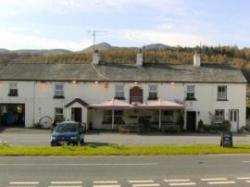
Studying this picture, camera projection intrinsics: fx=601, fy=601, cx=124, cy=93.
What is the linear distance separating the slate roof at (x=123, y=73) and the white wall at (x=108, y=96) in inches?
24.4

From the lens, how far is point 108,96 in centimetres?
5997

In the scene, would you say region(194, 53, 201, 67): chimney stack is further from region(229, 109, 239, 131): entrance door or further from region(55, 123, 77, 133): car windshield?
region(55, 123, 77, 133): car windshield

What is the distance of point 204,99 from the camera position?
60.1 m

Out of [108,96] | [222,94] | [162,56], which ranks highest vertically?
[162,56]

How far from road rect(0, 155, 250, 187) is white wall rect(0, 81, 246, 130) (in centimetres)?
3278

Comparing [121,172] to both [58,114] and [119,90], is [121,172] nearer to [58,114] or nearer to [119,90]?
[119,90]

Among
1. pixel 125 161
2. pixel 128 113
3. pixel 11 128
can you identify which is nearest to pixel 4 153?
pixel 125 161

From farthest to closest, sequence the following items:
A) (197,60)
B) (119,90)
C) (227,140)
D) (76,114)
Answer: (197,60), (119,90), (76,114), (227,140)

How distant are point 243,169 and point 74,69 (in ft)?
138

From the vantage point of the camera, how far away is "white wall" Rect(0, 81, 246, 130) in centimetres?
5988

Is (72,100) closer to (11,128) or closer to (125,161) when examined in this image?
(11,128)

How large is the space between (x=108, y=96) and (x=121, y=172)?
3932cm

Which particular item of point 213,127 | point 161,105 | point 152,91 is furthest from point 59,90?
point 213,127

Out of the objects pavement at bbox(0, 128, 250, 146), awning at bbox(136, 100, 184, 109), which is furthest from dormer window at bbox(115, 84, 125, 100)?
pavement at bbox(0, 128, 250, 146)
